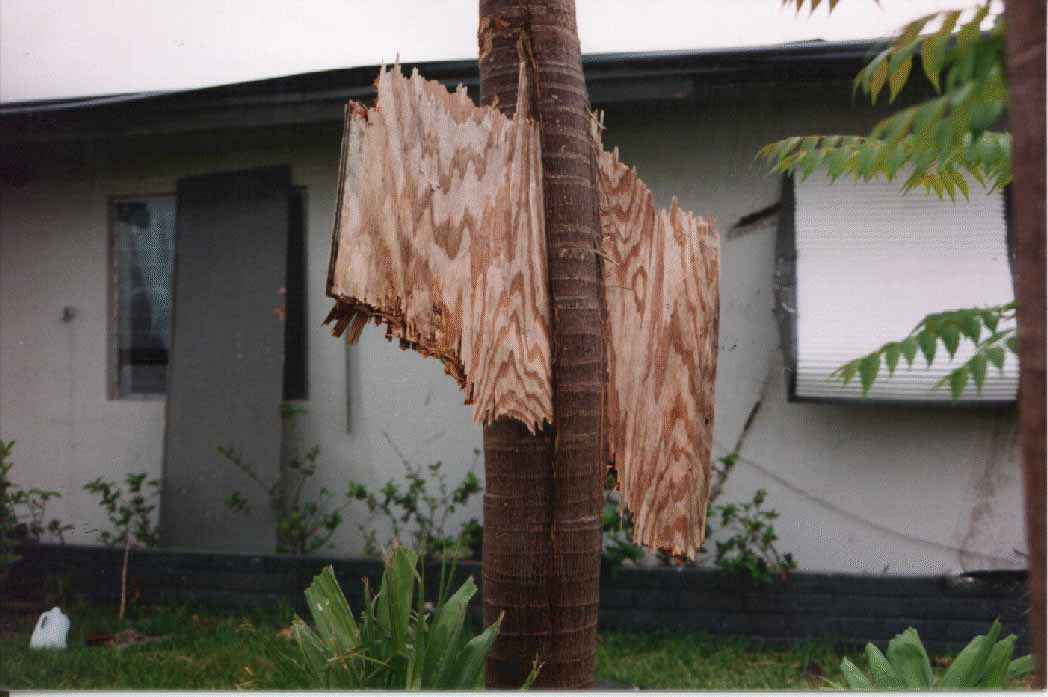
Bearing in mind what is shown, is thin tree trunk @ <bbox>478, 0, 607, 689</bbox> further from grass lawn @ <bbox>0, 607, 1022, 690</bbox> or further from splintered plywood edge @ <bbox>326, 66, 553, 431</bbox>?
grass lawn @ <bbox>0, 607, 1022, 690</bbox>

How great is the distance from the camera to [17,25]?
2889 millimetres

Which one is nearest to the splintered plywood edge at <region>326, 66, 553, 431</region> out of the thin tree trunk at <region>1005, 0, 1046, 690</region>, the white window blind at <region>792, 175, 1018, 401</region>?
the thin tree trunk at <region>1005, 0, 1046, 690</region>

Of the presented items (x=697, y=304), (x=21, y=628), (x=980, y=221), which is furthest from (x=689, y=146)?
(x=21, y=628)

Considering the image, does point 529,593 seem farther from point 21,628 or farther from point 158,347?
point 158,347

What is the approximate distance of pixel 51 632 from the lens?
404 centimetres

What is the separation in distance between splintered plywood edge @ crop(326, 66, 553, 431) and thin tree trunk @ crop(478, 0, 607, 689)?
0.14 ft

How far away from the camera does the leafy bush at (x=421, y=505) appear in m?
4.49

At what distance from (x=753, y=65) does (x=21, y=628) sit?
4118 millimetres

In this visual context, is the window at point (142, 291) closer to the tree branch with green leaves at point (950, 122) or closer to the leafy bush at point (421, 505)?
the leafy bush at point (421, 505)

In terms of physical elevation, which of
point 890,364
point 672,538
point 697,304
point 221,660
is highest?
point 697,304

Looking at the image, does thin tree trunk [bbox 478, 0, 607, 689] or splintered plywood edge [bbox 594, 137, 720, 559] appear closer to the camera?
thin tree trunk [bbox 478, 0, 607, 689]

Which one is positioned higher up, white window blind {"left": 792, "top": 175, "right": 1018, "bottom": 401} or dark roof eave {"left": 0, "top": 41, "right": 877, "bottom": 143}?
dark roof eave {"left": 0, "top": 41, "right": 877, "bottom": 143}

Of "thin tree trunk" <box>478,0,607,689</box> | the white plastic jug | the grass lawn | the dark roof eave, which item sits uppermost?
the dark roof eave

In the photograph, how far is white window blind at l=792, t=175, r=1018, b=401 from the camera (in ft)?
12.3
